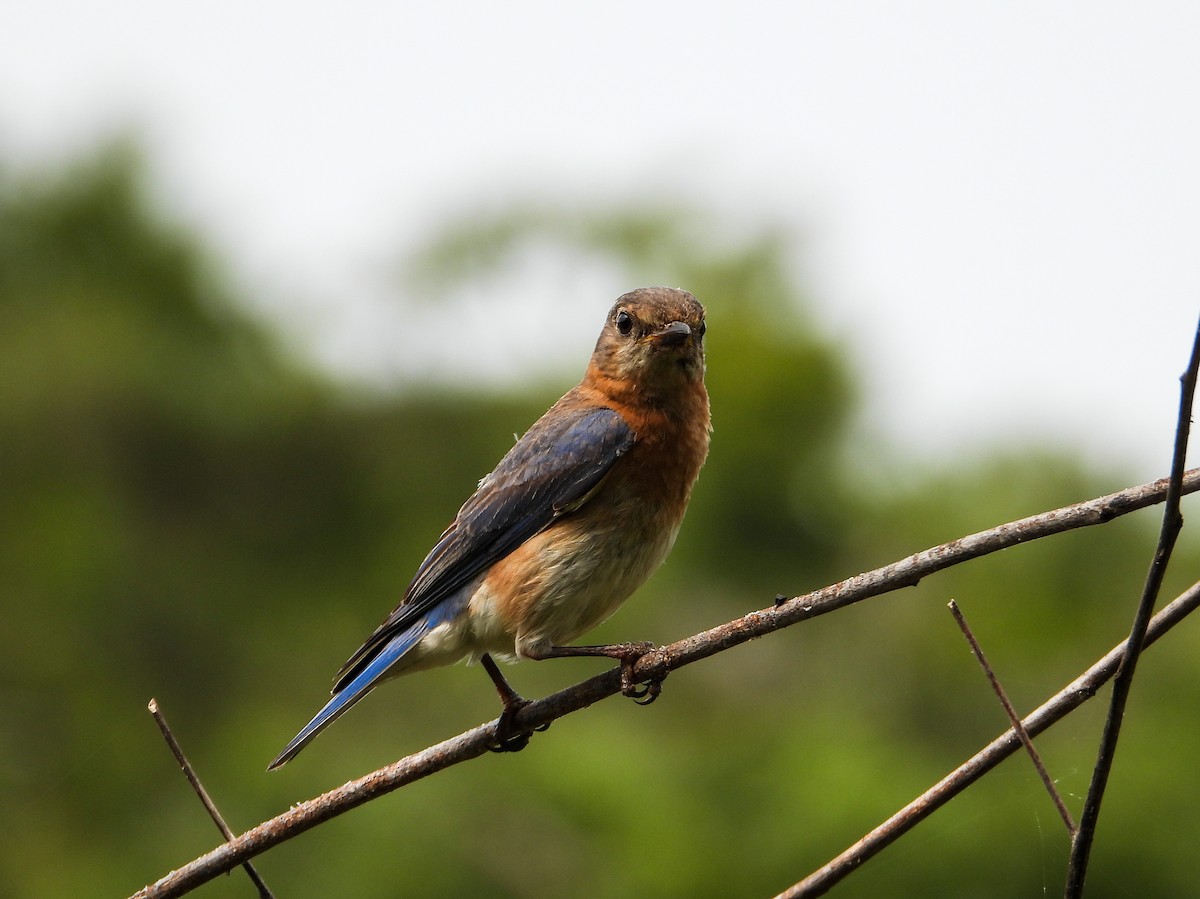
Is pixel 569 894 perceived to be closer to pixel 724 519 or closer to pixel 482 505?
pixel 724 519

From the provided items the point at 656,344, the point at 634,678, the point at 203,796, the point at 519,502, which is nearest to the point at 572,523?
the point at 519,502

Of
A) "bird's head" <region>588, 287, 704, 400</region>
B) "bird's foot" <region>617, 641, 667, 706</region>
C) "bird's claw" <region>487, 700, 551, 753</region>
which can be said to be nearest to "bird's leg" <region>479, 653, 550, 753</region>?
"bird's claw" <region>487, 700, 551, 753</region>

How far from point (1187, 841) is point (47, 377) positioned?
35.9 feet

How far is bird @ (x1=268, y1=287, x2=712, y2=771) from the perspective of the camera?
4.29 meters

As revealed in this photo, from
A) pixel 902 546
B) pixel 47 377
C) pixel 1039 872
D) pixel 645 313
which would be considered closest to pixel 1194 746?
pixel 1039 872

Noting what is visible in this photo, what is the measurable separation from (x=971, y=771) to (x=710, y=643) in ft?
2.35

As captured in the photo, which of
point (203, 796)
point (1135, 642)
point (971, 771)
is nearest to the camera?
point (1135, 642)

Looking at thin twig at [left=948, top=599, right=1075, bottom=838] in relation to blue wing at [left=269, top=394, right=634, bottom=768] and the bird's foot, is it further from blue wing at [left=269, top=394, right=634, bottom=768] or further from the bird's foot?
blue wing at [left=269, top=394, right=634, bottom=768]

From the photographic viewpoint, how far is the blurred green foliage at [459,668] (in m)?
9.41

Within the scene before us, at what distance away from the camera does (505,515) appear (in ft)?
15.1

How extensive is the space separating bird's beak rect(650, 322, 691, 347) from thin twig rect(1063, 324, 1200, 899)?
2.45m

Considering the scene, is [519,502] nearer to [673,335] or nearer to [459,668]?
[673,335]

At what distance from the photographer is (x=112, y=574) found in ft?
43.6

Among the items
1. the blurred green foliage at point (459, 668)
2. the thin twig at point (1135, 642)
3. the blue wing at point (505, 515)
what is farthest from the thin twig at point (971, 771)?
the blurred green foliage at point (459, 668)
